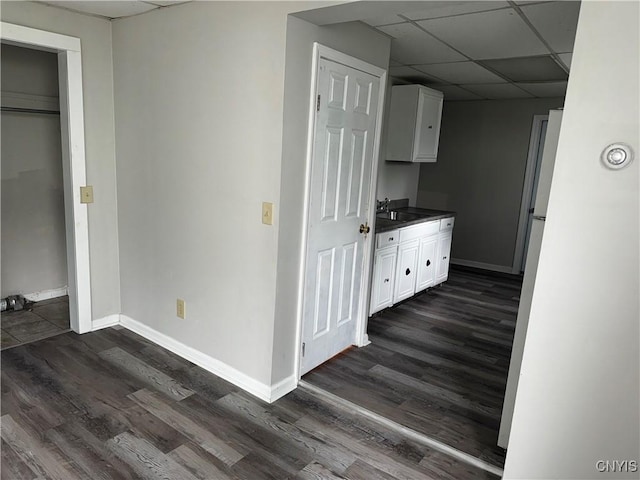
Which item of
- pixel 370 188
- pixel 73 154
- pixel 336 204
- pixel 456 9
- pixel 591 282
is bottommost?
pixel 591 282

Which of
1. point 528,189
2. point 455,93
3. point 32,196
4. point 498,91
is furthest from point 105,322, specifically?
point 528,189

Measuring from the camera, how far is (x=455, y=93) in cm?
530

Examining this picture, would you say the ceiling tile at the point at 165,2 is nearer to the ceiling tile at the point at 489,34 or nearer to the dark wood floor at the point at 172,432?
the ceiling tile at the point at 489,34

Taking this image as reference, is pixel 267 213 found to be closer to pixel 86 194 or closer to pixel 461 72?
pixel 86 194

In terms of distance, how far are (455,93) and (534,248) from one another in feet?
12.3

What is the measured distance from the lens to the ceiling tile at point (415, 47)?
9.23ft

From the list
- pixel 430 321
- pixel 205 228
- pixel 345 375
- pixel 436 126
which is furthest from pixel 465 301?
pixel 205 228

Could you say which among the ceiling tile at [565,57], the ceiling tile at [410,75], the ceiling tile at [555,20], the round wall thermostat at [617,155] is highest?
the ceiling tile at [410,75]

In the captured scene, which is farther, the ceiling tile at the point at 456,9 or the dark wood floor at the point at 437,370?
the dark wood floor at the point at 437,370

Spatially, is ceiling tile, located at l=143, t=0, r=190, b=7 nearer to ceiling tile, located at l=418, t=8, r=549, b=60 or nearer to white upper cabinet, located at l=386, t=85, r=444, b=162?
ceiling tile, located at l=418, t=8, r=549, b=60

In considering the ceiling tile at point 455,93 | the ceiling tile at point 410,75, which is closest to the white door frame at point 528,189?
the ceiling tile at point 455,93

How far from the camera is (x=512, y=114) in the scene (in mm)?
5699

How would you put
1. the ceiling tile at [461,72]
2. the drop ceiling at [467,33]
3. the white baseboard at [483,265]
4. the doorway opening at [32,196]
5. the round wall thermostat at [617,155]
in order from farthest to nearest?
the white baseboard at [483,265]
the ceiling tile at [461,72]
the doorway opening at [32,196]
the drop ceiling at [467,33]
the round wall thermostat at [617,155]

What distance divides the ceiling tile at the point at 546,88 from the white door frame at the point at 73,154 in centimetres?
407
